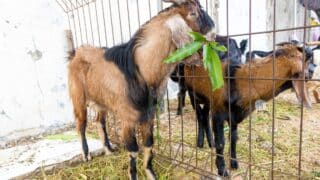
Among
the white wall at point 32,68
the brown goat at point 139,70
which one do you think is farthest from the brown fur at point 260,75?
the white wall at point 32,68

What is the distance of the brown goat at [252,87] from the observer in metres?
2.07

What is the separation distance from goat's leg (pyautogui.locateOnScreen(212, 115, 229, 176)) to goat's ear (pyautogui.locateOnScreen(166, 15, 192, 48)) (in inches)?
26.5

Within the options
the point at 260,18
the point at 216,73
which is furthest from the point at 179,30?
the point at 260,18

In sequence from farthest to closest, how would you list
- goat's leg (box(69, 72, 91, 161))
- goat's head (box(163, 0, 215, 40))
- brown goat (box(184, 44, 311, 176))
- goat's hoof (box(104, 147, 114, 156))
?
goat's hoof (box(104, 147, 114, 156)) < goat's leg (box(69, 72, 91, 161)) < brown goat (box(184, 44, 311, 176)) < goat's head (box(163, 0, 215, 40))

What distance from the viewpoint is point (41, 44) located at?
3.80m

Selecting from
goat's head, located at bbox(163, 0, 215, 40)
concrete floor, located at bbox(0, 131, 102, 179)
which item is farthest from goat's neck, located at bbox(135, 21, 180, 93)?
concrete floor, located at bbox(0, 131, 102, 179)

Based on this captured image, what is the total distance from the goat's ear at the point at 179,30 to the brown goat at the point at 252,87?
468 millimetres

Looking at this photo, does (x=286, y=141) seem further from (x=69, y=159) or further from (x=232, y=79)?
(x=69, y=159)

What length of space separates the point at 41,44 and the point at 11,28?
366 mm

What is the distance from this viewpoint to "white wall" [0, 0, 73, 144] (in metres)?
3.59

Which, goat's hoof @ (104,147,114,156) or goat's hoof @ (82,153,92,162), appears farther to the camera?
goat's hoof @ (104,147,114,156)

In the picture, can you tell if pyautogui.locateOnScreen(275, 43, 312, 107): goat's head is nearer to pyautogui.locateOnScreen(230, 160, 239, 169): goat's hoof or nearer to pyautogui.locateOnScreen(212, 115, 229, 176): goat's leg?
pyautogui.locateOnScreen(212, 115, 229, 176): goat's leg

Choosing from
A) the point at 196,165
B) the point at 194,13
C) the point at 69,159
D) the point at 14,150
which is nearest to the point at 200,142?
the point at 196,165

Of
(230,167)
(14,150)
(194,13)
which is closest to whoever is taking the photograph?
(194,13)
